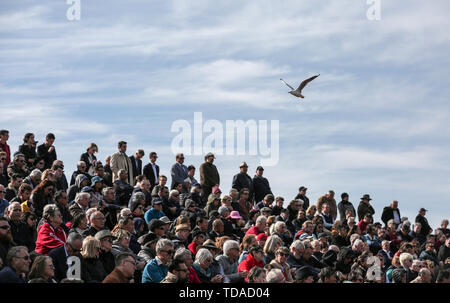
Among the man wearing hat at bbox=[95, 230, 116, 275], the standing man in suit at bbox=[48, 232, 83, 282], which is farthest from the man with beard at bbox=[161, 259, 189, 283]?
the standing man in suit at bbox=[48, 232, 83, 282]

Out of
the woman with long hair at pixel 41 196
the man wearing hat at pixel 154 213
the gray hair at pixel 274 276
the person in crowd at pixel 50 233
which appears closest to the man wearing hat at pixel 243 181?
the man wearing hat at pixel 154 213

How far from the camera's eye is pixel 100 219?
13773 millimetres

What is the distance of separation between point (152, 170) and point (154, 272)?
41.6ft

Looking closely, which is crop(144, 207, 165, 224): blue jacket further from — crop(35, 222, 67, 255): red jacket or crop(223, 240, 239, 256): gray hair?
crop(35, 222, 67, 255): red jacket

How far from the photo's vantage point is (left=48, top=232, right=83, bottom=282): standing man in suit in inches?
454

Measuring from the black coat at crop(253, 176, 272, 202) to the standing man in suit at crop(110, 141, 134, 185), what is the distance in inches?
158

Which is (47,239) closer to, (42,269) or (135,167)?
(42,269)

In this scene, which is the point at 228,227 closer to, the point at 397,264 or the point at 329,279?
the point at 397,264

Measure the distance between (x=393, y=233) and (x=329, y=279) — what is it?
1150 centimetres

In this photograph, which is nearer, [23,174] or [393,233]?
[23,174]

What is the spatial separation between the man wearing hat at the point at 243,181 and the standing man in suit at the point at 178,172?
1611mm

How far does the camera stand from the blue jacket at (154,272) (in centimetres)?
1167
